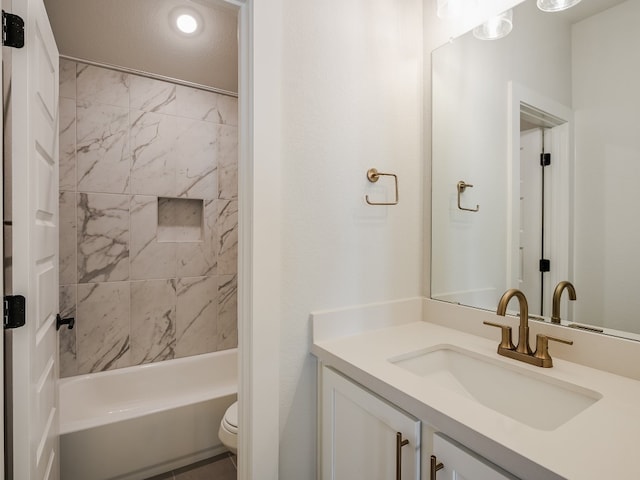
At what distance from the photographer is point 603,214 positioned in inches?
38.0

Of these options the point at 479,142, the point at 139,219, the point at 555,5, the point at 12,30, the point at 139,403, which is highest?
the point at 555,5

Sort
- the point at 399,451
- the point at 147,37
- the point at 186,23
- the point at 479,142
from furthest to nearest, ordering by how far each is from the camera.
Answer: the point at 147,37 → the point at 186,23 → the point at 479,142 → the point at 399,451

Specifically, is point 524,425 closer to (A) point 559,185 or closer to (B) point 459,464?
(B) point 459,464

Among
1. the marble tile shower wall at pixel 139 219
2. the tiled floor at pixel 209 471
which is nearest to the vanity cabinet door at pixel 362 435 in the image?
the tiled floor at pixel 209 471

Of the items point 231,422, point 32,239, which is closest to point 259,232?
point 32,239

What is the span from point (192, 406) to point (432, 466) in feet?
5.38

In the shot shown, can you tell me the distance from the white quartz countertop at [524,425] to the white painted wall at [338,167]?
0.21 m

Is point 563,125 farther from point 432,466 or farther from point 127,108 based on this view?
point 127,108

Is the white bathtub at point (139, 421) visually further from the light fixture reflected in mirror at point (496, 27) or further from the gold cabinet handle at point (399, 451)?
the light fixture reflected in mirror at point (496, 27)

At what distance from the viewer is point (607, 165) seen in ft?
3.13

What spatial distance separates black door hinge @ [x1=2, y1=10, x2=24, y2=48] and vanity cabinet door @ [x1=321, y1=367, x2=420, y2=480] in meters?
1.33

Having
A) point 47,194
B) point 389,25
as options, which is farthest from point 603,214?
point 47,194

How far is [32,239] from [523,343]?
1.52m

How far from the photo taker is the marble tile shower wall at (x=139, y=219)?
2137 mm
